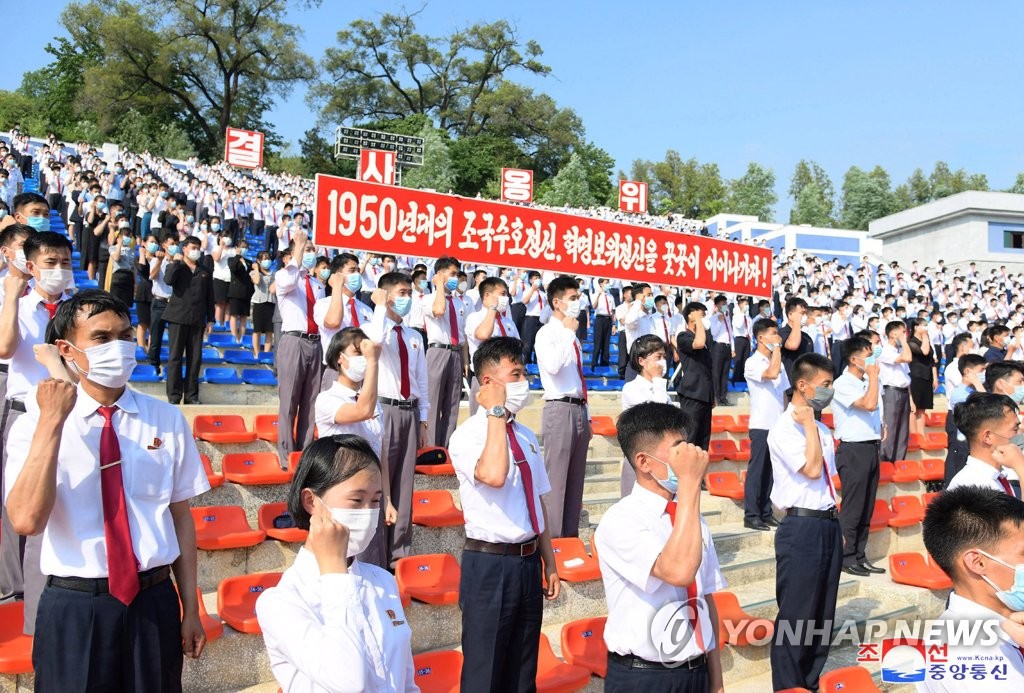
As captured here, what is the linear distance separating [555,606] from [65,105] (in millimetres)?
50194

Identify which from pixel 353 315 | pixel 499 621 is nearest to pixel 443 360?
pixel 353 315

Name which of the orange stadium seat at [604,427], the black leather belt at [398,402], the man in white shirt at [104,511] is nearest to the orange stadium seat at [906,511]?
the orange stadium seat at [604,427]

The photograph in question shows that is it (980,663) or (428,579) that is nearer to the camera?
(980,663)

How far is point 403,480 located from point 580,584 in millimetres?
1260

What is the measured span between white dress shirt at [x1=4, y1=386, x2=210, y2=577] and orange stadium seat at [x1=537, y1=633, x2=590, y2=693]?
6.23 ft

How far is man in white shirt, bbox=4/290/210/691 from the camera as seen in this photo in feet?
7.02

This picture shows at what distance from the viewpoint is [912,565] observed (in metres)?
5.82

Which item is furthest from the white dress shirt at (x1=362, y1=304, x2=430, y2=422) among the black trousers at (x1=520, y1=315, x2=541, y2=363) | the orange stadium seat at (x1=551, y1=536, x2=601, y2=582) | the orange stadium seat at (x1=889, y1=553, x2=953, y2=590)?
the black trousers at (x1=520, y1=315, x2=541, y2=363)

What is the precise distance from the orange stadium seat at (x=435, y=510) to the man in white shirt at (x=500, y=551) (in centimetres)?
170

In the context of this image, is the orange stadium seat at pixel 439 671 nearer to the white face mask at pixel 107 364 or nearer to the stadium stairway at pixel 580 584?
the stadium stairway at pixel 580 584

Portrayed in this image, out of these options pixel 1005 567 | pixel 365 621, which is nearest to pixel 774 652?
pixel 1005 567

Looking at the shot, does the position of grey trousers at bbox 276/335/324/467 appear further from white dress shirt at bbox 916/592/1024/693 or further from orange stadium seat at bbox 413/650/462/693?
white dress shirt at bbox 916/592/1024/693

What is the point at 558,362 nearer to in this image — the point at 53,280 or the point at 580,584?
the point at 580,584

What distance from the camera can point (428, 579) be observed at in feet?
14.0
